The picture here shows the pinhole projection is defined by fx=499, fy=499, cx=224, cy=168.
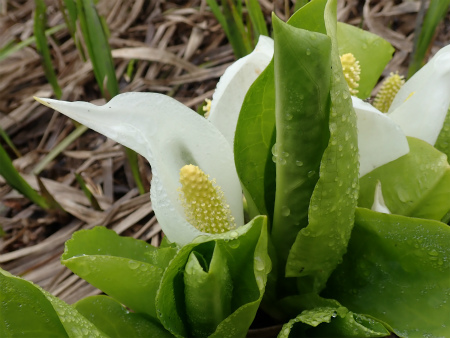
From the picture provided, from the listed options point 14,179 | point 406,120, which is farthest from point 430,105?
point 14,179

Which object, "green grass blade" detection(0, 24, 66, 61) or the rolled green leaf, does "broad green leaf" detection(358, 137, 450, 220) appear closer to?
the rolled green leaf

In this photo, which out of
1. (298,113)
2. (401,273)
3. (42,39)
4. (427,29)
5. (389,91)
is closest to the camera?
(298,113)

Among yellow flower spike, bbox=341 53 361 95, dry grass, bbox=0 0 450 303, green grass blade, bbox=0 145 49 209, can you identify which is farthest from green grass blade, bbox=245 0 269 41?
green grass blade, bbox=0 145 49 209

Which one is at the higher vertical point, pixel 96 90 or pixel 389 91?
pixel 389 91

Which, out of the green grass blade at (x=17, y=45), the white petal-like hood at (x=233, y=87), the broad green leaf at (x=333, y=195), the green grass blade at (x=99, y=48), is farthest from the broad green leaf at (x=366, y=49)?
the green grass blade at (x=17, y=45)

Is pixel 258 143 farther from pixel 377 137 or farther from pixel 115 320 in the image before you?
pixel 115 320

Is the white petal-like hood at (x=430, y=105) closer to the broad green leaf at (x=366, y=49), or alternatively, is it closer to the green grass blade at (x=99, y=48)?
the broad green leaf at (x=366, y=49)

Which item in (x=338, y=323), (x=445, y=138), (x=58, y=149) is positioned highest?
(x=445, y=138)
